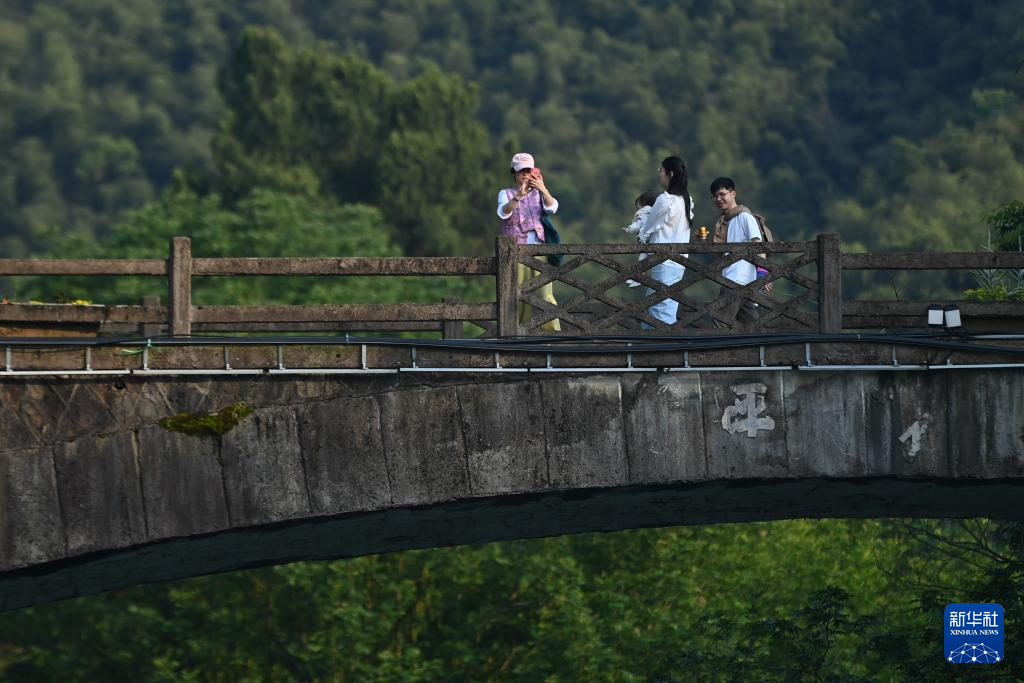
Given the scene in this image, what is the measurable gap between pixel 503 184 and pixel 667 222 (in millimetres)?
64054

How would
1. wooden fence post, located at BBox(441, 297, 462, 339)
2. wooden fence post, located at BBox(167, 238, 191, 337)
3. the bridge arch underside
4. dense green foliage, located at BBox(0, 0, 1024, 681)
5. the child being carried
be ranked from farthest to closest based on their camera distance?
dense green foliage, located at BBox(0, 0, 1024, 681), wooden fence post, located at BBox(441, 297, 462, 339), the child being carried, wooden fence post, located at BBox(167, 238, 191, 337), the bridge arch underside

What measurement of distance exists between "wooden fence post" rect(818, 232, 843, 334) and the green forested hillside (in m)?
64.9

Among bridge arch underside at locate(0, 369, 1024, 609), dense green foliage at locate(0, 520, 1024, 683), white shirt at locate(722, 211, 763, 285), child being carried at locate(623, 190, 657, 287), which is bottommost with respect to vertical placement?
dense green foliage at locate(0, 520, 1024, 683)

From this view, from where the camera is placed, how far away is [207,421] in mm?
14594

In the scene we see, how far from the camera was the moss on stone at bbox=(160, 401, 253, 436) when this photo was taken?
1460 cm

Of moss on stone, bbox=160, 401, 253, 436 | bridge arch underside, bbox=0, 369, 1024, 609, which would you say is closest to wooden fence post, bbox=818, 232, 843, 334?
bridge arch underside, bbox=0, 369, 1024, 609

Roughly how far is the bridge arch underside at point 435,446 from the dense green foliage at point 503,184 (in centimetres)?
532

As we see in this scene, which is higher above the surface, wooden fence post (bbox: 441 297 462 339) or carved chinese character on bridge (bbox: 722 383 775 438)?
wooden fence post (bbox: 441 297 462 339)

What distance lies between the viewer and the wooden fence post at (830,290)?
49.7 ft

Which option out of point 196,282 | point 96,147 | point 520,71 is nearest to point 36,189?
point 96,147

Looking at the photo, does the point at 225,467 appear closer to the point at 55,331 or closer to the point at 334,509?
the point at 334,509

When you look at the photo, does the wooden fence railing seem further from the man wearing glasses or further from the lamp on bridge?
the man wearing glasses

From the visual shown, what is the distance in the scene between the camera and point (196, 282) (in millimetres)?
41906

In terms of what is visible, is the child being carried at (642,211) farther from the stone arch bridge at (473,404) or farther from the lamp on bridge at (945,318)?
the lamp on bridge at (945,318)
